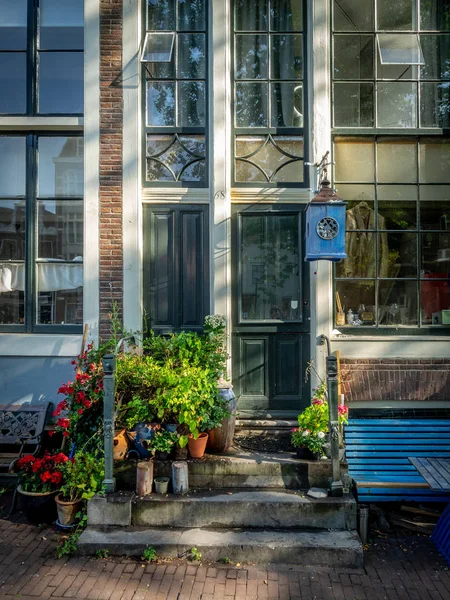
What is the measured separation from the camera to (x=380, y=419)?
18.0 feet

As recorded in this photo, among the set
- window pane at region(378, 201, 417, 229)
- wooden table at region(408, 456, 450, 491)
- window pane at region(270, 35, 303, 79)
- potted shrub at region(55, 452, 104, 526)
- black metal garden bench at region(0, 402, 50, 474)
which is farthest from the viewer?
window pane at region(270, 35, 303, 79)

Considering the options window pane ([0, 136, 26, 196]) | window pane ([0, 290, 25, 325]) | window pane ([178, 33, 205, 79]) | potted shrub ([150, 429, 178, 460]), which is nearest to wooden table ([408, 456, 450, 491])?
potted shrub ([150, 429, 178, 460])

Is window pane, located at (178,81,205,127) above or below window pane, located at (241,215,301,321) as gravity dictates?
above

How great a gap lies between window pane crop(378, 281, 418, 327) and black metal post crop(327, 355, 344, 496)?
1.78 metres

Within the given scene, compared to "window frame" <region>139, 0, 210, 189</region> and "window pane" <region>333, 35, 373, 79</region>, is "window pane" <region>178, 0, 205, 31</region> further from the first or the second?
"window pane" <region>333, 35, 373, 79</region>

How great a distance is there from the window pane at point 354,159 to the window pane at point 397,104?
0.33m

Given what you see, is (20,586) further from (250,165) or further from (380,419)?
(250,165)

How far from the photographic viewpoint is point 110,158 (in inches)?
229

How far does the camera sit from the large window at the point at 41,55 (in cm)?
606

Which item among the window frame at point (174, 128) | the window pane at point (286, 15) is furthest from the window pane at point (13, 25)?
the window pane at point (286, 15)

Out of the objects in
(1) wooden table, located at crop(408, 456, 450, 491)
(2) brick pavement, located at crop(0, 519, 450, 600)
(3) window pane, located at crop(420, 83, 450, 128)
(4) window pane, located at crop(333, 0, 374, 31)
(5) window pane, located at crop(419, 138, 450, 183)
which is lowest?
(2) brick pavement, located at crop(0, 519, 450, 600)

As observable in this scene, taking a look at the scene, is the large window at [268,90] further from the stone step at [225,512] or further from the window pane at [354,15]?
the stone step at [225,512]

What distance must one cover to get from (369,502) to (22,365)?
4.10 m

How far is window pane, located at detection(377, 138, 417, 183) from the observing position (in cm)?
591
